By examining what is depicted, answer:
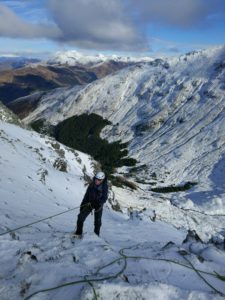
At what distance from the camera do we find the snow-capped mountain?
115312mm

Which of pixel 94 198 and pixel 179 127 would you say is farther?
pixel 179 127

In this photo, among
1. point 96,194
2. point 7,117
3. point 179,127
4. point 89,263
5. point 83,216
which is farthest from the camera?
point 179,127

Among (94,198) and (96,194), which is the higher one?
(96,194)

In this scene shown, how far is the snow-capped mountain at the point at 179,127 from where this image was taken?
115312mm

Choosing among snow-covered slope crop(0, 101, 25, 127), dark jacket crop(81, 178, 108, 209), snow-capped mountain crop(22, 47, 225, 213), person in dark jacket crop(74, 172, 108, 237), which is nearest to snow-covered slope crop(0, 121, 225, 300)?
person in dark jacket crop(74, 172, 108, 237)

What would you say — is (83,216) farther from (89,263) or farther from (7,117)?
(7,117)

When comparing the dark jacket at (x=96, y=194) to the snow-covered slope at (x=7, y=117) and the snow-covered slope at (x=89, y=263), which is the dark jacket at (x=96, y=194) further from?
the snow-covered slope at (x=7, y=117)

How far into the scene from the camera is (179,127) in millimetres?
156125

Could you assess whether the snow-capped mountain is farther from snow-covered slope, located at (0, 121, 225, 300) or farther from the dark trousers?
the dark trousers

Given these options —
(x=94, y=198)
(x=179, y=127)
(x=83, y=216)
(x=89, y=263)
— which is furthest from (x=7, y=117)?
(x=179, y=127)

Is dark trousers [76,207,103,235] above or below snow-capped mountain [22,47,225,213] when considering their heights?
below

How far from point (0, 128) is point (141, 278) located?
4015cm

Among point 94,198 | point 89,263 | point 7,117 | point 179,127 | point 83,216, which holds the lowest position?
point 89,263

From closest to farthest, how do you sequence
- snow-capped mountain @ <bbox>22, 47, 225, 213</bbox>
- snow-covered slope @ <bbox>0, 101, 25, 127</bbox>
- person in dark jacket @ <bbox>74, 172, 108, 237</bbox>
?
person in dark jacket @ <bbox>74, 172, 108, 237</bbox> < snow-covered slope @ <bbox>0, 101, 25, 127</bbox> < snow-capped mountain @ <bbox>22, 47, 225, 213</bbox>
